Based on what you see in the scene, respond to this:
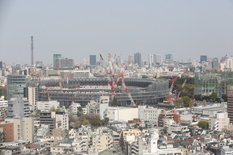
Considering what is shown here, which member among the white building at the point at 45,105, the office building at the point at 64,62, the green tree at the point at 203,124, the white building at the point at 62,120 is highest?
the office building at the point at 64,62

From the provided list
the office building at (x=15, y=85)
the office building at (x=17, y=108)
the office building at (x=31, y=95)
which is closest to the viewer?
the office building at (x=17, y=108)

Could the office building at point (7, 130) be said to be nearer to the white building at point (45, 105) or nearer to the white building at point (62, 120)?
the white building at point (62, 120)

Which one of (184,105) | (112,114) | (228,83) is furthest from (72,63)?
(112,114)

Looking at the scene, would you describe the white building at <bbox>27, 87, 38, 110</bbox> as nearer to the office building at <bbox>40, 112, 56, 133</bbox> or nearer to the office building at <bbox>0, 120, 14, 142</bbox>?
the office building at <bbox>40, 112, 56, 133</bbox>

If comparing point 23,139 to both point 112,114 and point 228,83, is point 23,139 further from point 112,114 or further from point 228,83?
point 228,83

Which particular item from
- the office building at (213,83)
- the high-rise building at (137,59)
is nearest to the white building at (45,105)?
the office building at (213,83)

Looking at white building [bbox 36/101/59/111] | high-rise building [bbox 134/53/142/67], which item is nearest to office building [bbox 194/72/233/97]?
white building [bbox 36/101/59/111]
